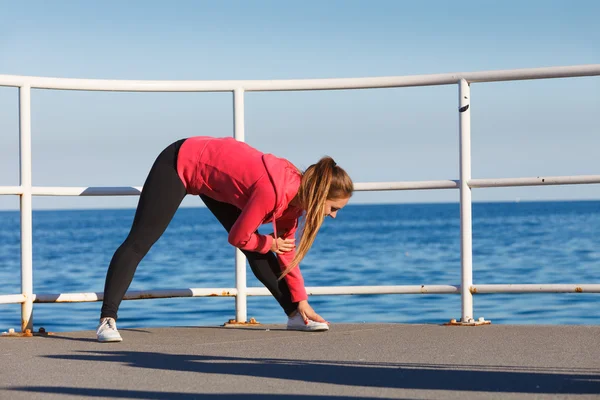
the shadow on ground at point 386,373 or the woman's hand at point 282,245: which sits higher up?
the woman's hand at point 282,245

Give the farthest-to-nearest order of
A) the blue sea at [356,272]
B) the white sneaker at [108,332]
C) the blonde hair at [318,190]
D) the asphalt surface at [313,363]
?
the blue sea at [356,272]
the white sneaker at [108,332]
the blonde hair at [318,190]
the asphalt surface at [313,363]

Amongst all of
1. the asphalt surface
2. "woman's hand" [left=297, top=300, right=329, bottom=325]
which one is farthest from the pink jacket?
the asphalt surface

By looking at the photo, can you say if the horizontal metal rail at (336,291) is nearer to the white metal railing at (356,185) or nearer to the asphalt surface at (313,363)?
the white metal railing at (356,185)

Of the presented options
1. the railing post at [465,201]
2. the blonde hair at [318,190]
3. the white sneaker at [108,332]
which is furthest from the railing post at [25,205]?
the railing post at [465,201]

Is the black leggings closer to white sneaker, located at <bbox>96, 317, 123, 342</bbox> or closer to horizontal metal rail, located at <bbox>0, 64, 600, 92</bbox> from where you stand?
white sneaker, located at <bbox>96, 317, 123, 342</bbox>

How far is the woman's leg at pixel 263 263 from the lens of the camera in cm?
363

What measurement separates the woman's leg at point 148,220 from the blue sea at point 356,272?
5793 mm

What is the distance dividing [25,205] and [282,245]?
1.03m

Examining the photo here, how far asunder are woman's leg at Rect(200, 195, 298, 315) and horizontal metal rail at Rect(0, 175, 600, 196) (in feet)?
1.38

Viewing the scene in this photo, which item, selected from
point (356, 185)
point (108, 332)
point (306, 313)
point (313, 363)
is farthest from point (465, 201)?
point (108, 332)

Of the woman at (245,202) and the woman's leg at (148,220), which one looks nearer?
the woman at (245,202)

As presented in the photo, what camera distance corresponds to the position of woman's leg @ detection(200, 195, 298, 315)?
363 cm

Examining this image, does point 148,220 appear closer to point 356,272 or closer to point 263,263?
point 263,263

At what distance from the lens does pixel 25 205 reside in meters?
3.74
